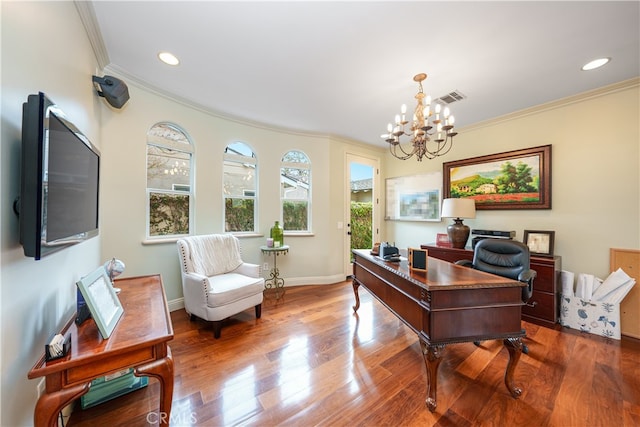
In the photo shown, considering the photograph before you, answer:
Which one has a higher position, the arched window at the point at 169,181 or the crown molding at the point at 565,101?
the crown molding at the point at 565,101

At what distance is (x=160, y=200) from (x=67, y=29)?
1777mm

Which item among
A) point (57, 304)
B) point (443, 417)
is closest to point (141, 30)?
point (57, 304)

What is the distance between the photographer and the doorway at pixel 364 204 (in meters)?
4.66

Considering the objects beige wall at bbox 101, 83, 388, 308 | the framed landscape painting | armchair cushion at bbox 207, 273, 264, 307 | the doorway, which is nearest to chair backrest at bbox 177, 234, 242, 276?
armchair cushion at bbox 207, 273, 264, 307

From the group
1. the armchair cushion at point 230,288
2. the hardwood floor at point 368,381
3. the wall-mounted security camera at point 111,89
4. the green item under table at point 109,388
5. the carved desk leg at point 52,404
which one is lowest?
the hardwood floor at point 368,381

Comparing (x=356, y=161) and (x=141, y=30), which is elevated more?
(x=141, y=30)

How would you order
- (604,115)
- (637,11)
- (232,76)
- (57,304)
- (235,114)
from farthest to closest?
(235,114)
(604,115)
(232,76)
(637,11)
(57,304)

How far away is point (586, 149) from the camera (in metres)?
2.65

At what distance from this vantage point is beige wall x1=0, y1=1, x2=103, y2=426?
0.88 m

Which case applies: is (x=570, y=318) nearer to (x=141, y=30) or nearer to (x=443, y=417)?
(x=443, y=417)

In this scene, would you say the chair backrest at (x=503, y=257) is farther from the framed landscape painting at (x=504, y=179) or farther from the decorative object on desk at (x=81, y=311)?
the decorative object on desk at (x=81, y=311)

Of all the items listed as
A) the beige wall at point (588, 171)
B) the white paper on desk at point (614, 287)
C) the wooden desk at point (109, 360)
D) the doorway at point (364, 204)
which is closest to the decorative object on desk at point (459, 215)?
the beige wall at point (588, 171)

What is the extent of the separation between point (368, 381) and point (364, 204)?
350 cm

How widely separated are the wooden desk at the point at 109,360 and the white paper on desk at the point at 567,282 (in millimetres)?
3784
